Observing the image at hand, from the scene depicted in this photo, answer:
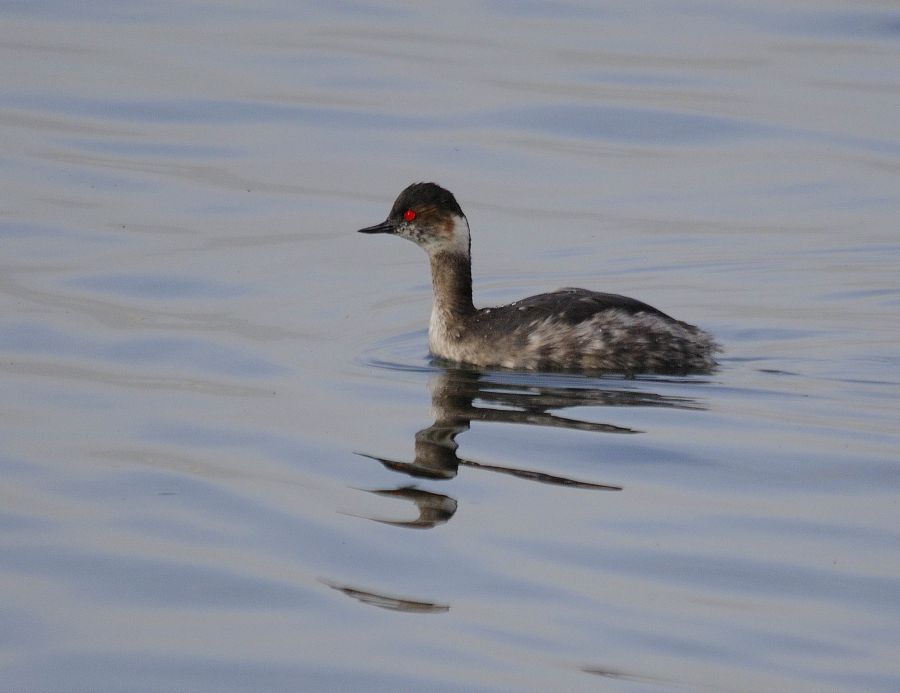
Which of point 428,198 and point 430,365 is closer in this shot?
point 430,365

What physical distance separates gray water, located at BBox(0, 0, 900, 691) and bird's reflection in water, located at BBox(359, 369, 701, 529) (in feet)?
0.10

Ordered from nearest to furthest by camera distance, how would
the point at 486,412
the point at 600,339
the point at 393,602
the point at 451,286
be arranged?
1. the point at 393,602
2. the point at 486,412
3. the point at 600,339
4. the point at 451,286

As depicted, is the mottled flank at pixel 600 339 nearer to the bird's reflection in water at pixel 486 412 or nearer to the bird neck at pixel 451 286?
the bird's reflection in water at pixel 486 412

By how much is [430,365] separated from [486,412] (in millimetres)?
1320

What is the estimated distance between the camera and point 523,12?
70.6 feet

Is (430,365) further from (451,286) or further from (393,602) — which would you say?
(393,602)

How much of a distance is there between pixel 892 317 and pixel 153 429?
16.1 ft

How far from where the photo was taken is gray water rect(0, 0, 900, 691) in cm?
627

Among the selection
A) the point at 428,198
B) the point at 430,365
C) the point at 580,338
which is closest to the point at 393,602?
the point at 580,338

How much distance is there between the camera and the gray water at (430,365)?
6.27m

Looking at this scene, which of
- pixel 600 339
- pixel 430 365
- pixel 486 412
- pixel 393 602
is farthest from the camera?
pixel 430 365

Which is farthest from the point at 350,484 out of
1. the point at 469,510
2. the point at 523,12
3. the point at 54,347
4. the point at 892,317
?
the point at 523,12

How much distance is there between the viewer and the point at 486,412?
9.21 meters

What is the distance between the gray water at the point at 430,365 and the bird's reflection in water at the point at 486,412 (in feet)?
0.10
